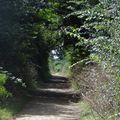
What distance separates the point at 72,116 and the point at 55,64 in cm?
5338

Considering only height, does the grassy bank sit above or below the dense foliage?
below

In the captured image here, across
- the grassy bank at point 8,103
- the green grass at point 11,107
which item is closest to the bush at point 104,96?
the grassy bank at point 8,103

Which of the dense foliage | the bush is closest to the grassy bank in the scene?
the dense foliage

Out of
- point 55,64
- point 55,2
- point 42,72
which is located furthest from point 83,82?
point 55,64

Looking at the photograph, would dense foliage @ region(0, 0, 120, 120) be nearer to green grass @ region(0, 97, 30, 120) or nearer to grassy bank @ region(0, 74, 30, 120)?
grassy bank @ region(0, 74, 30, 120)

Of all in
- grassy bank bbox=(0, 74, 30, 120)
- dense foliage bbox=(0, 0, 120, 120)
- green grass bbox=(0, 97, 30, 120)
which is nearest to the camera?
dense foliage bbox=(0, 0, 120, 120)

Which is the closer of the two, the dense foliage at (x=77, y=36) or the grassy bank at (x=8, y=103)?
the dense foliage at (x=77, y=36)

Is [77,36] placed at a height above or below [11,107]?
above

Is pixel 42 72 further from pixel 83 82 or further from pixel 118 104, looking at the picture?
pixel 118 104

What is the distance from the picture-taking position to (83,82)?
43.0 ft

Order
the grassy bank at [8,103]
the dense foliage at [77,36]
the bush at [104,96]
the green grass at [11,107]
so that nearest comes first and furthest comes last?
the bush at [104,96]
the dense foliage at [77,36]
the grassy bank at [8,103]
the green grass at [11,107]

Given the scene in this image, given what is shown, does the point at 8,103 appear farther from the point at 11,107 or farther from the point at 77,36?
the point at 77,36

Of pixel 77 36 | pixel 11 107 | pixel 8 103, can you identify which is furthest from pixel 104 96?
pixel 8 103

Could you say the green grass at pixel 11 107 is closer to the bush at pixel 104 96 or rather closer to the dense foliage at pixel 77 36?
the dense foliage at pixel 77 36
